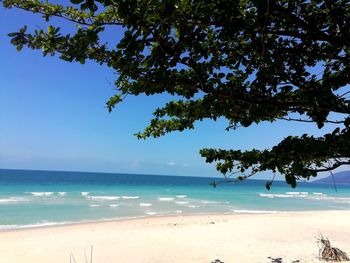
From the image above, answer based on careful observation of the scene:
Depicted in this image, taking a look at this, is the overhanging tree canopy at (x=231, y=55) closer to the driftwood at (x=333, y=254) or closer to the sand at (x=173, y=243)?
the driftwood at (x=333, y=254)

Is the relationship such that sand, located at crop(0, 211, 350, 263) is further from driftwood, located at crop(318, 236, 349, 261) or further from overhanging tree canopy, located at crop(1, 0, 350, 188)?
overhanging tree canopy, located at crop(1, 0, 350, 188)

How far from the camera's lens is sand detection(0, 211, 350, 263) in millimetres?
10359

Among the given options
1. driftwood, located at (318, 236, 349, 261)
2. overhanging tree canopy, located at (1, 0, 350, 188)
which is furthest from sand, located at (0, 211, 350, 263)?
overhanging tree canopy, located at (1, 0, 350, 188)

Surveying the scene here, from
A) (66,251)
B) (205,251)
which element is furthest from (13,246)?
(205,251)

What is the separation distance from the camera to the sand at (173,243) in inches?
408

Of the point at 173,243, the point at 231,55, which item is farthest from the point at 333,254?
the point at 231,55

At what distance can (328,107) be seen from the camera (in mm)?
2627

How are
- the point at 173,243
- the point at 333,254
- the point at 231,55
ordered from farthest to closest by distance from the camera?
the point at 173,243
the point at 333,254
the point at 231,55

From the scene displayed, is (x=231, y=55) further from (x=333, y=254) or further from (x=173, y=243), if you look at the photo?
(x=173, y=243)

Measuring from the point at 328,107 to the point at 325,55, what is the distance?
3.18 ft

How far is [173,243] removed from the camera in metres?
12.4

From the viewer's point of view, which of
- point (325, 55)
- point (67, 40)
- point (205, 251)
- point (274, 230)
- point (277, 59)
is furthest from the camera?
point (274, 230)

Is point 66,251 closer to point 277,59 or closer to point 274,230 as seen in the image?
point 274,230

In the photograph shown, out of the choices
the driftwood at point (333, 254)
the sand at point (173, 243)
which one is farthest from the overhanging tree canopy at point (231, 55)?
the sand at point (173, 243)
